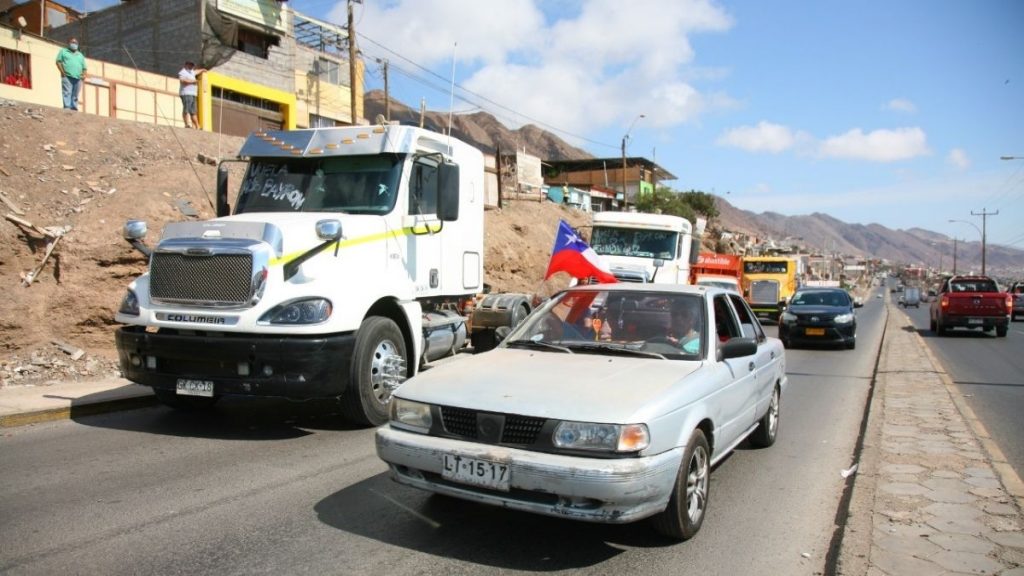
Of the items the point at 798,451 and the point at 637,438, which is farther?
the point at 798,451

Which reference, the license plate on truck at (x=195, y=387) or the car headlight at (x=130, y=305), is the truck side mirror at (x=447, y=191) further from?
the car headlight at (x=130, y=305)

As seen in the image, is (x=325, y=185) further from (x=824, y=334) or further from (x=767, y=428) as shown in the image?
(x=824, y=334)

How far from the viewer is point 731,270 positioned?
24469 mm

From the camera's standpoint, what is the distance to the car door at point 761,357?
6113mm

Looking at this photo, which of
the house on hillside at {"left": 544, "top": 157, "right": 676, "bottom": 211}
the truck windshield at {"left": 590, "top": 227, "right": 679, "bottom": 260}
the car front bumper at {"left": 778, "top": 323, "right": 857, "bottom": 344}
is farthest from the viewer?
the house on hillside at {"left": 544, "top": 157, "right": 676, "bottom": 211}

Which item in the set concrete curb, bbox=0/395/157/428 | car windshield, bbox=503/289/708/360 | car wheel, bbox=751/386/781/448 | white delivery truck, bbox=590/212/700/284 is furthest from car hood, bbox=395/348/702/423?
white delivery truck, bbox=590/212/700/284

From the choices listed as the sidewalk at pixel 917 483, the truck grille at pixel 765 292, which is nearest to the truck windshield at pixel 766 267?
the truck grille at pixel 765 292

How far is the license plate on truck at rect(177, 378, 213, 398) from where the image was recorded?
21.5 feet

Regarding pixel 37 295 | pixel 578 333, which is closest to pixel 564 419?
pixel 578 333

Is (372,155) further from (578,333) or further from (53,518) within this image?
(53,518)

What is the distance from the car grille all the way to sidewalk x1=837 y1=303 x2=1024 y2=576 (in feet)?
5.95

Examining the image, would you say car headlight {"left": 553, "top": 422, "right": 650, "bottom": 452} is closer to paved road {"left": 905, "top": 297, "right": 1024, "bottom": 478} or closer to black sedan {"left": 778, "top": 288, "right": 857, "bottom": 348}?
paved road {"left": 905, "top": 297, "right": 1024, "bottom": 478}

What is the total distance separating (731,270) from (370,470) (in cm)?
2077

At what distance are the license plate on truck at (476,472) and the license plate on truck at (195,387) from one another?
137 inches
